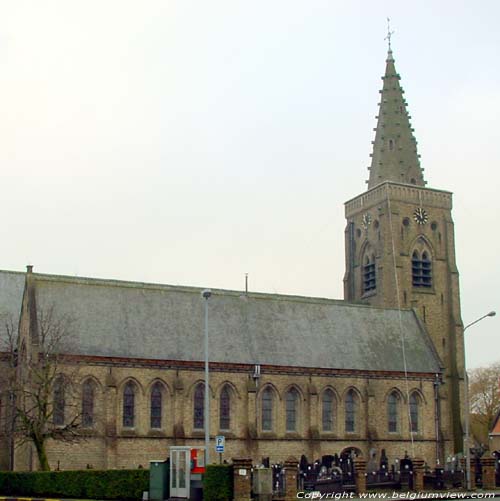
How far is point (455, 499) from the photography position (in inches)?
1587

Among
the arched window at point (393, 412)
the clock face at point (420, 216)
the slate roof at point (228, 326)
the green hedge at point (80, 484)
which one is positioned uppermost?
the clock face at point (420, 216)

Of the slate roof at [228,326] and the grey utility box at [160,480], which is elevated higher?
the slate roof at [228,326]

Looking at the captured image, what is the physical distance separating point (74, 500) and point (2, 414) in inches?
756

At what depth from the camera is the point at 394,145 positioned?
79.7m

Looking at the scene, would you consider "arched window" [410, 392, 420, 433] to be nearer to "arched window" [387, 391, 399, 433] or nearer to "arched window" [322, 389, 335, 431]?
"arched window" [387, 391, 399, 433]

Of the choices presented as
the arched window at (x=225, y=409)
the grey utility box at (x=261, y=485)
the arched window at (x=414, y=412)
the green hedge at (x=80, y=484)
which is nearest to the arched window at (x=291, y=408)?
the arched window at (x=225, y=409)

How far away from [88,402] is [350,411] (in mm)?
19272

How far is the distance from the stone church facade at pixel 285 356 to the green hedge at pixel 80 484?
9.35m

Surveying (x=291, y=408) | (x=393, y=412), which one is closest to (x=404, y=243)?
(x=393, y=412)

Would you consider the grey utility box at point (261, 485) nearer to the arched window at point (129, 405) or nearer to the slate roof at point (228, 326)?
the arched window at point (129, 405)

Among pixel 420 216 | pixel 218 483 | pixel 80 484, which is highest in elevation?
pixel 420 216

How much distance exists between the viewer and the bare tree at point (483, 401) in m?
114

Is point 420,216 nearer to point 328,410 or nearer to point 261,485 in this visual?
point 328,410

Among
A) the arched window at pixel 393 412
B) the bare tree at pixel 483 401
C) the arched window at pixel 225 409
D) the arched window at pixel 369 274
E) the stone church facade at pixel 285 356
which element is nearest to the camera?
the stone church facade at pixel 285 356
